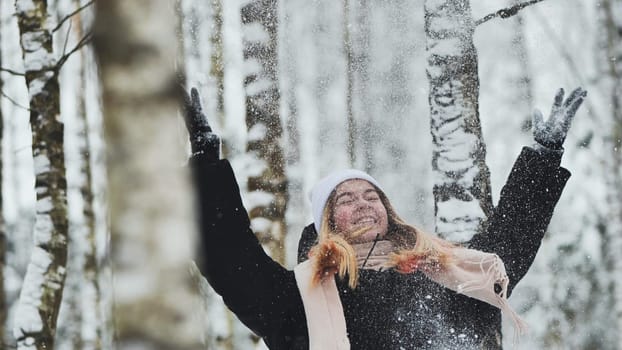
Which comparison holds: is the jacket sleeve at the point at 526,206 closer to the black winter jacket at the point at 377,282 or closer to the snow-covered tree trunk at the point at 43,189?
the black winter jacket at the point at 377,282

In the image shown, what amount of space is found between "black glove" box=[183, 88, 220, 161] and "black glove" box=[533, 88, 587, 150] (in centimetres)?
111

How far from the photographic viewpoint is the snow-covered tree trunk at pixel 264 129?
4.07 m

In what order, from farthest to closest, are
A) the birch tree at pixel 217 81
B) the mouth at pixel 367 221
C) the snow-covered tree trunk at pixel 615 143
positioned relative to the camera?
1. the snow-covered tree trunk at pixel 615 143
2. the birch tree at pixel 217 81
3. the mouth at pixel 367 221

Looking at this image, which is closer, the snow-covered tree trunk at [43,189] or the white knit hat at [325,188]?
the white knit hat at [325,188]

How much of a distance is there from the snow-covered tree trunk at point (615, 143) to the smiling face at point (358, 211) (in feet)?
10.4

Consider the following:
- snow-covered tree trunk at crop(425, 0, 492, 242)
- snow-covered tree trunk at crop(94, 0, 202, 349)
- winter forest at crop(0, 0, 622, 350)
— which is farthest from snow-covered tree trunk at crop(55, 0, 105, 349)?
snow-covered tree trunk at crop(94, 0, 202, 349)

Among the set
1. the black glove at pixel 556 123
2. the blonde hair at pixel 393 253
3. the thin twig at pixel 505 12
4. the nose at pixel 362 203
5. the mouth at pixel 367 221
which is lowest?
the blonde hair at pixel 393 253

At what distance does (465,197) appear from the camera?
11.9 ft

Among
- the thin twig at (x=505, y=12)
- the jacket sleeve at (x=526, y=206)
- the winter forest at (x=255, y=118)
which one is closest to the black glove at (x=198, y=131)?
the winter forest at (x=255, y=118)

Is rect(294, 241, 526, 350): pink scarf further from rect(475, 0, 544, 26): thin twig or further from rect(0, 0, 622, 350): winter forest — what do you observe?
rect(475, 0, 544, 26): thin twig

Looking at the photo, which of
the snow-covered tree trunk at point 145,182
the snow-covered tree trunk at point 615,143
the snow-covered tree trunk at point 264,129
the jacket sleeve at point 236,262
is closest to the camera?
the snow-covered tree trunk at point 145,182

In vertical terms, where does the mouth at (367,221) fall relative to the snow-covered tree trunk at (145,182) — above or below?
below

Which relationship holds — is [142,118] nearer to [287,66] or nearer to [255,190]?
[255,190]

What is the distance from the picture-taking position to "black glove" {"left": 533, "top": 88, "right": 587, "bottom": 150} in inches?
125
